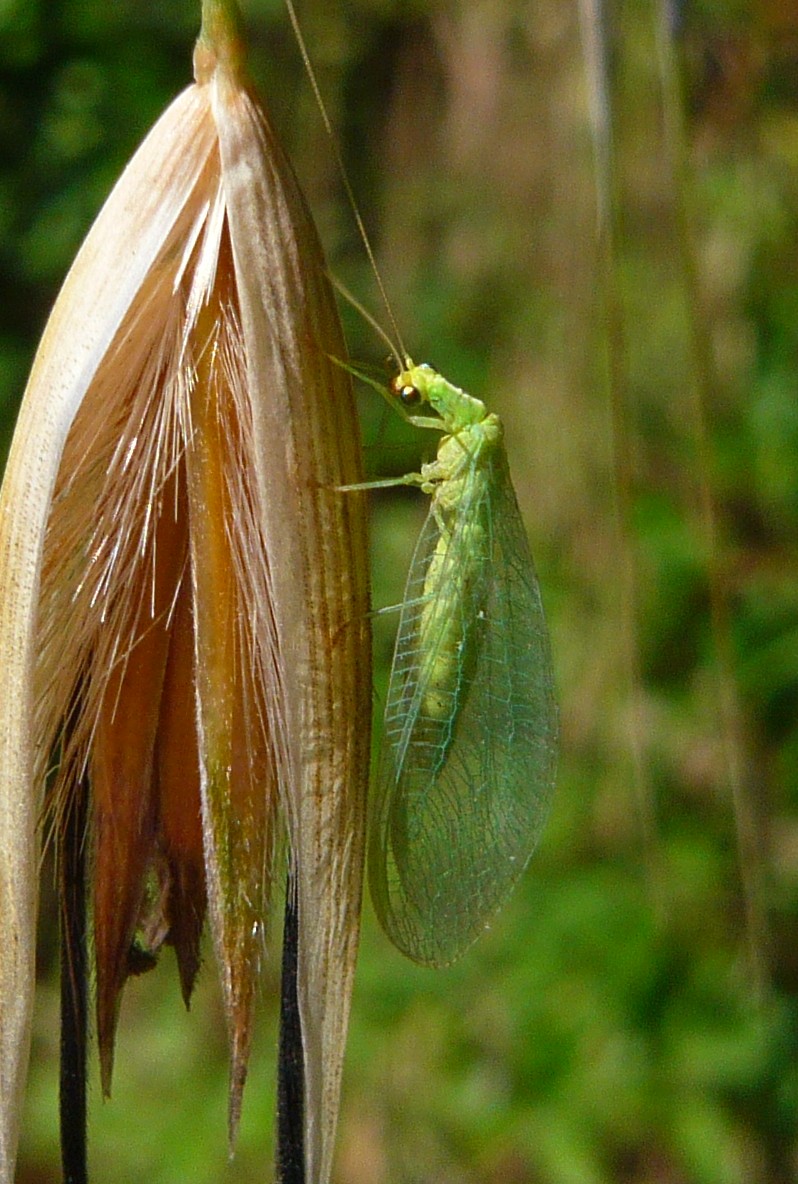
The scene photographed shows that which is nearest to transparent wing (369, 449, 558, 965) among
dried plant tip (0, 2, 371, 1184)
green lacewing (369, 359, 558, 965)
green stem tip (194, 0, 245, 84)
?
green lacewing (369, 359, 558, 965)

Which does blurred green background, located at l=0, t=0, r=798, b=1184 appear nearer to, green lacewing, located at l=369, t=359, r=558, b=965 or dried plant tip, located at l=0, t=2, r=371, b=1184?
green lacewing, located at l=369, t=359, r=558, b=965

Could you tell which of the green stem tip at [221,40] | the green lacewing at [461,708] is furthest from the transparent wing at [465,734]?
the green stem tip at [221,40]

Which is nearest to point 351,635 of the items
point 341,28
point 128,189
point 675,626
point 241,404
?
point 241,404

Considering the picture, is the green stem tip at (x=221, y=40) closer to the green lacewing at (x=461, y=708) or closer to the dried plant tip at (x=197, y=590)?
the dried plant tip at (x=197, y=590)

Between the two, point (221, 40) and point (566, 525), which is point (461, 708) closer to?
point (221, 40)

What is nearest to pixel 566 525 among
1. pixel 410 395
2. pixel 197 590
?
pixel 410 395

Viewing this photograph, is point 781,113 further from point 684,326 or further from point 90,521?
point 90,521
